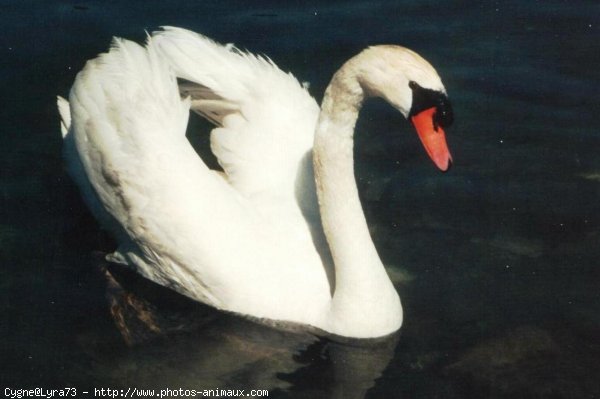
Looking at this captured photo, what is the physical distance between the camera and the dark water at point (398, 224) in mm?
6656

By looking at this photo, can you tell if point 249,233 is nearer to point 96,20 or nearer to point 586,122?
point 586,122

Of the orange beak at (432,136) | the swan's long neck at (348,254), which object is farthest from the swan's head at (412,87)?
the swan's long neck at (348,254)

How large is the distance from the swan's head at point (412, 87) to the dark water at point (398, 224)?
1445 millimetres

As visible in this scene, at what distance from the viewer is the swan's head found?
19.2 ft

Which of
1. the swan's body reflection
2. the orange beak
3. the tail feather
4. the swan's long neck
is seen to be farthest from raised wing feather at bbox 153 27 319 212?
the orange beak

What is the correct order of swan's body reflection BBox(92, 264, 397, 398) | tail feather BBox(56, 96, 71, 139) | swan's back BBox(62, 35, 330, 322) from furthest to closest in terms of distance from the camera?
tail feather BBox(56, 96, 71, 139)
swan's back BBox(62, 35, 330, 322)
swan's body reflection BBox(92, 264, 397, 398)

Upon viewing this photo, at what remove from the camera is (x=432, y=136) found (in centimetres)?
606

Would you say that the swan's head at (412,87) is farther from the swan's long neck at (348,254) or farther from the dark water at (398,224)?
the dark water at (398,224)

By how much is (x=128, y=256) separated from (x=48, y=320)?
29.8 inches

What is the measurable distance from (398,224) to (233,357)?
2029 millimetres

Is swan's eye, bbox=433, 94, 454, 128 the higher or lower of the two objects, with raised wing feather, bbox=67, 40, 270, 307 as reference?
higher

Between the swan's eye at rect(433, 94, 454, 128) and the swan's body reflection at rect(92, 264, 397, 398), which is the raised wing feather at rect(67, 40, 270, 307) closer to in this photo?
the swan's body reflection at rect(92, 264, 397, 398)

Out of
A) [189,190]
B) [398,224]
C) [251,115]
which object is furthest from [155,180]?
[398,224]

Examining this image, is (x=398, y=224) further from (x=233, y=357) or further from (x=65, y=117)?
(x=65, y=117)
